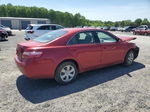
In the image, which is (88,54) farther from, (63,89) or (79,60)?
(63,89)

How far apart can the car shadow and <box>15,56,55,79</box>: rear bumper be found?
41 cm

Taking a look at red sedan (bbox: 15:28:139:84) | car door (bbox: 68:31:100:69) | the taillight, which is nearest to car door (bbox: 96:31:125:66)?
red sedan (bbox: 15:28:139:84)

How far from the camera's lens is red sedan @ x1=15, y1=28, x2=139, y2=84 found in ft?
10.6

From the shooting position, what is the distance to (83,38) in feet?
13.3

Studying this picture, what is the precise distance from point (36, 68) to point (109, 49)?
2.52 metres

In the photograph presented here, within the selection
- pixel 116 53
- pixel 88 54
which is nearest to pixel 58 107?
pixel 88 54

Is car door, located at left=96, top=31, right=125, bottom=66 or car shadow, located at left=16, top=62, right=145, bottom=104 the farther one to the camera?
car door, located at left=96, top=31, right=125, bottom=66

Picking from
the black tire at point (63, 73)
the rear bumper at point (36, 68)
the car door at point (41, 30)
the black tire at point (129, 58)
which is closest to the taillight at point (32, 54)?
the rear bumper at point (36, 68)

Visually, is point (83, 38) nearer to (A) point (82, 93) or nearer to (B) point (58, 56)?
(B) point (58, 56)

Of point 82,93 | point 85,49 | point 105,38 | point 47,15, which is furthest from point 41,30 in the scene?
point 47,15

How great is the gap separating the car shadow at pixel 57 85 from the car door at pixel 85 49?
1.45 ft

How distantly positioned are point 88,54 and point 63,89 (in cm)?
128

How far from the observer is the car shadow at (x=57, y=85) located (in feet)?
10.5

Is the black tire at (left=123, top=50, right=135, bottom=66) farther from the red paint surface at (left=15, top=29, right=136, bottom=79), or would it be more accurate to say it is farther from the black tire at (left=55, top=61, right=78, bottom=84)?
the black tire at (left=55, top=61, right=78, bottom=84)
